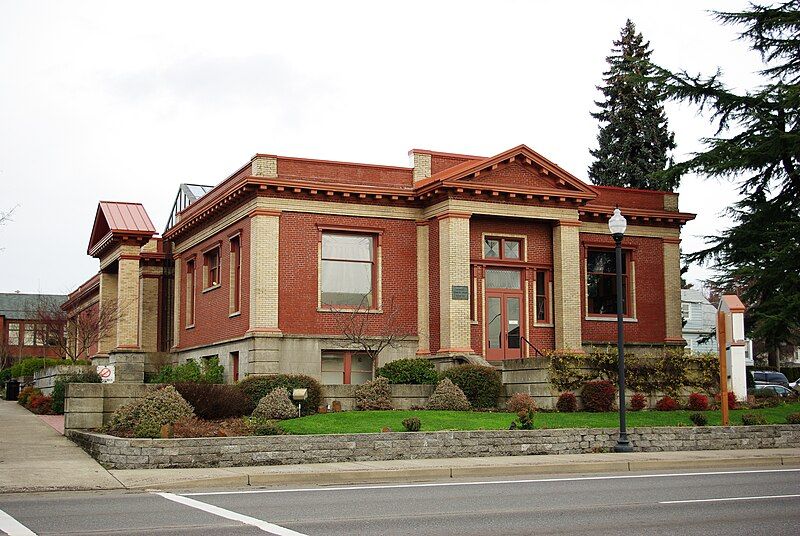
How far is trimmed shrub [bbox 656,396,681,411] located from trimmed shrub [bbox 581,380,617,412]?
1.59m

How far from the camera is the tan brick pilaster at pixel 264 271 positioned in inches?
1277

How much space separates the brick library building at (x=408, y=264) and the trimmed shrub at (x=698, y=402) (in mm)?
6117

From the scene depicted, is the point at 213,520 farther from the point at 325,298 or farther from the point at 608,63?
the point at 608,63

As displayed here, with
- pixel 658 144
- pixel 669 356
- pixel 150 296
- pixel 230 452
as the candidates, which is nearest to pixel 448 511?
pixel 230 452

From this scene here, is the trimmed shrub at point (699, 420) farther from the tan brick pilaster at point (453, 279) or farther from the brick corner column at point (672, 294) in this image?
the brick corner column at point (672, 294)

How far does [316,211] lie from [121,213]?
47.3 feet

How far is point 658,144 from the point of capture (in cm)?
5488

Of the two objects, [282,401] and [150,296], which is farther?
[150,296]

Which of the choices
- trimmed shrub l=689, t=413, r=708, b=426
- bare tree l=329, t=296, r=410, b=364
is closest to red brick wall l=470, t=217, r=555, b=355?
bare tree l=329, t=296, r=410, b=364

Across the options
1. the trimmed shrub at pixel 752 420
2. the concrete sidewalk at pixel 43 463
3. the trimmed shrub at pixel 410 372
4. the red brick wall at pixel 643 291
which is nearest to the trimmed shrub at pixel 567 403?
the trimmed shrub at pixel 410 372

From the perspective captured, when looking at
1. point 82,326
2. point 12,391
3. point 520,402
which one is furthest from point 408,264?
point 12,391

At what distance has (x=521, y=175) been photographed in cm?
3469

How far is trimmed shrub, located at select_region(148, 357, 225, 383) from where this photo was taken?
35.0 metres

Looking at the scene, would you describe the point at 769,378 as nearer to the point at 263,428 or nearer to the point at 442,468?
the point at 442,468
